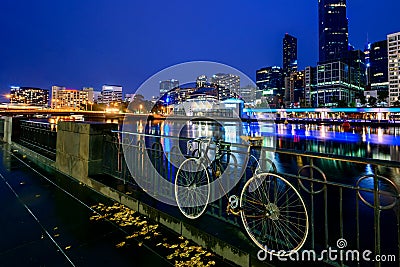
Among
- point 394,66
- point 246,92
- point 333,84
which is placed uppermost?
point 394,66

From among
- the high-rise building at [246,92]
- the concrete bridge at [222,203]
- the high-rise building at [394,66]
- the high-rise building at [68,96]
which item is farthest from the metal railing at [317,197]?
the high-rise building at [68,96]

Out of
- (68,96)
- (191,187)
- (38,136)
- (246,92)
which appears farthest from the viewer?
(68,96)

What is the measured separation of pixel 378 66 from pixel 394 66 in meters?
52.2

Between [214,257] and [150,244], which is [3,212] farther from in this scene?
[214,257]

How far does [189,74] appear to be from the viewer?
552cm

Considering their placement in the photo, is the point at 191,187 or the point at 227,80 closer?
the point at 191,187

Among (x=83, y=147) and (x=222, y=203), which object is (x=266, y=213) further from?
(x=83, y=147)

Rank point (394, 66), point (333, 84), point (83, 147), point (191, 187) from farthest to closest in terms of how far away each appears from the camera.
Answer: point (333, 84)
point (394, 66)
point (83, 147)
point (191, 187)

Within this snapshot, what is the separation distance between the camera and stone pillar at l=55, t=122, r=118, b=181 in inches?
250

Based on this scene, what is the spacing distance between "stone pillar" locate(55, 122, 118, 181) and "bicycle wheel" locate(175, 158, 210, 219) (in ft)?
9.57

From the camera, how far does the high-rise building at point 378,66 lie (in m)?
174

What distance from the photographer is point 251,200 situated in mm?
3646

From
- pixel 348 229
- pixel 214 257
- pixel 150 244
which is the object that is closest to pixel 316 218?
pixel 348 229

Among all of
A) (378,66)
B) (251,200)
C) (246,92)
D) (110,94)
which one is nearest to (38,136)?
(246,92)
